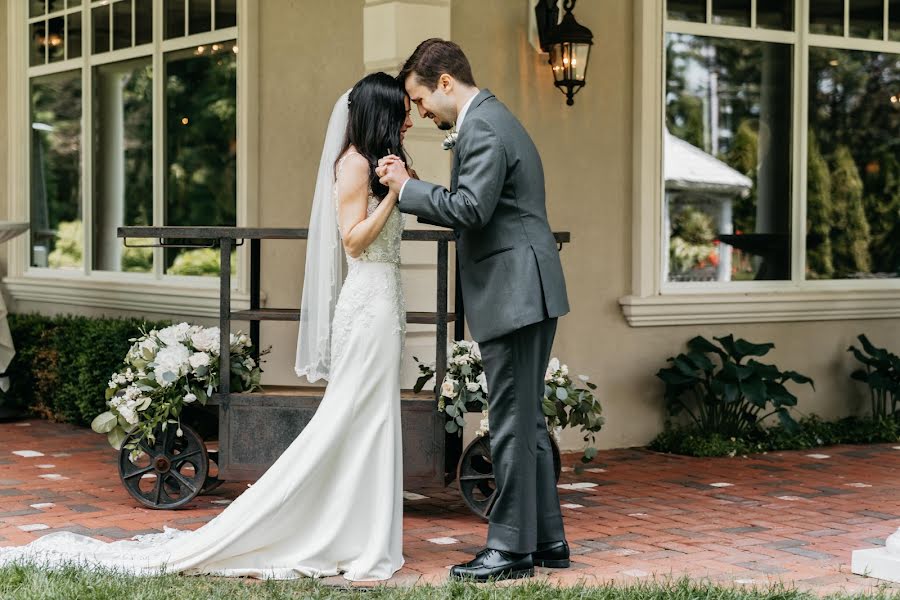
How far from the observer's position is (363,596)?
4.46m

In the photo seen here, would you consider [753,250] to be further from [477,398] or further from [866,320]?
[477,398]

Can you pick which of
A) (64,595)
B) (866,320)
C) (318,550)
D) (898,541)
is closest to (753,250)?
(866,320)

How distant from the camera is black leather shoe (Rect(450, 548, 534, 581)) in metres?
4.69

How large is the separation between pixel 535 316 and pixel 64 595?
1851mm

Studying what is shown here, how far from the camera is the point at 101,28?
975 cm

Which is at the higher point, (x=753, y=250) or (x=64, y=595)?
(x=753, y=250)

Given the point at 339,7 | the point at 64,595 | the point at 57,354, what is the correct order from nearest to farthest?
the point at 64,595
the point at 339,7
the point at 57,354

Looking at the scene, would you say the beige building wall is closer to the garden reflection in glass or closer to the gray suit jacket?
the garden reflection in glass

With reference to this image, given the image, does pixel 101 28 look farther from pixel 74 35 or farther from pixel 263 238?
pixel 263 238

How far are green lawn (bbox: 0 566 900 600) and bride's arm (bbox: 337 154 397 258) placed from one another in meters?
1.31

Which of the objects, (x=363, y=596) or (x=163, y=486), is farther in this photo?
(x=163, y=486)

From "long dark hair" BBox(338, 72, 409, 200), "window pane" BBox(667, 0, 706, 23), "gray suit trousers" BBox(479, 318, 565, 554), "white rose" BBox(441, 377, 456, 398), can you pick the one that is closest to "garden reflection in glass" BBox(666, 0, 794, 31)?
"window pane" BBox(667, 0, 706, 23)

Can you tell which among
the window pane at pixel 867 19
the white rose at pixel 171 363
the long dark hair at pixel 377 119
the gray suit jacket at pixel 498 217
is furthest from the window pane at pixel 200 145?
the window pane at pixel 867 19

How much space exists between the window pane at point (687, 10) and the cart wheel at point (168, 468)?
4.07m
